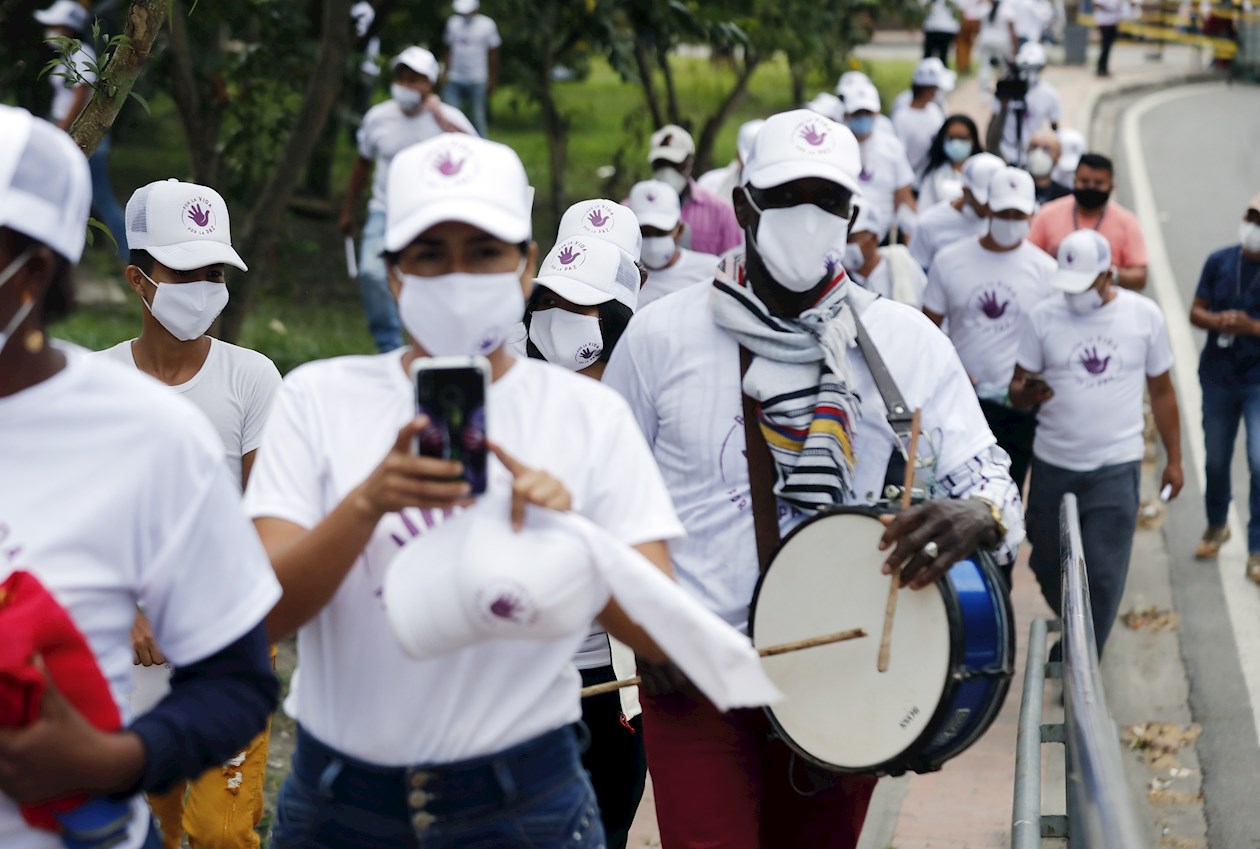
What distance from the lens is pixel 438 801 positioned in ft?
9.76

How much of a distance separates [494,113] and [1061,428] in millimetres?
19236

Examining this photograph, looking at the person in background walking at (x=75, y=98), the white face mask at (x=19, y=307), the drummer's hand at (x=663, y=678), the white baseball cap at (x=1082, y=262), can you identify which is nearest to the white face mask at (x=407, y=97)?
the person in background walking at (x=75, y=98)

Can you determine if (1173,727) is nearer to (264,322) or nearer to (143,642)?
(143,642)

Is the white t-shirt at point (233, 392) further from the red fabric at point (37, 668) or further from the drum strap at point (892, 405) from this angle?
the red fabric at point (37, 668)

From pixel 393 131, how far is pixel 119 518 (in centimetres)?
1061

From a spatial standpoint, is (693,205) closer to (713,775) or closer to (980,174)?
(980,174)

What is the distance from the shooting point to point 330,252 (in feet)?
54.5

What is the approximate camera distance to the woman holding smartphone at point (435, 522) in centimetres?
292

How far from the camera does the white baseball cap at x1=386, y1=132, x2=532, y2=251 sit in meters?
2.90

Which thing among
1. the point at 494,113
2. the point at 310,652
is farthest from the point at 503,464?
the point at 494,113

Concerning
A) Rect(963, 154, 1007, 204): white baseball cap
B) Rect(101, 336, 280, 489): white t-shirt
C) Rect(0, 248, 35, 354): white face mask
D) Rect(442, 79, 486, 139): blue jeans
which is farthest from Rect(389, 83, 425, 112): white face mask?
Rect(0, 248, 35, 354): white face mask

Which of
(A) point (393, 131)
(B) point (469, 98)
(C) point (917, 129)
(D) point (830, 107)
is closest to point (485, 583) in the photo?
(A) point (393, 131)

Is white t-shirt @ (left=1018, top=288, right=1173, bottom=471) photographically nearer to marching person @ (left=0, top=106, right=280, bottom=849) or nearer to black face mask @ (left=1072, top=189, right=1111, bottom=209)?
black face mask @ (left=1072, top=189, right=1111, bottom=209)

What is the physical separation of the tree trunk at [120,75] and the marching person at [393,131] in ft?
22.0
